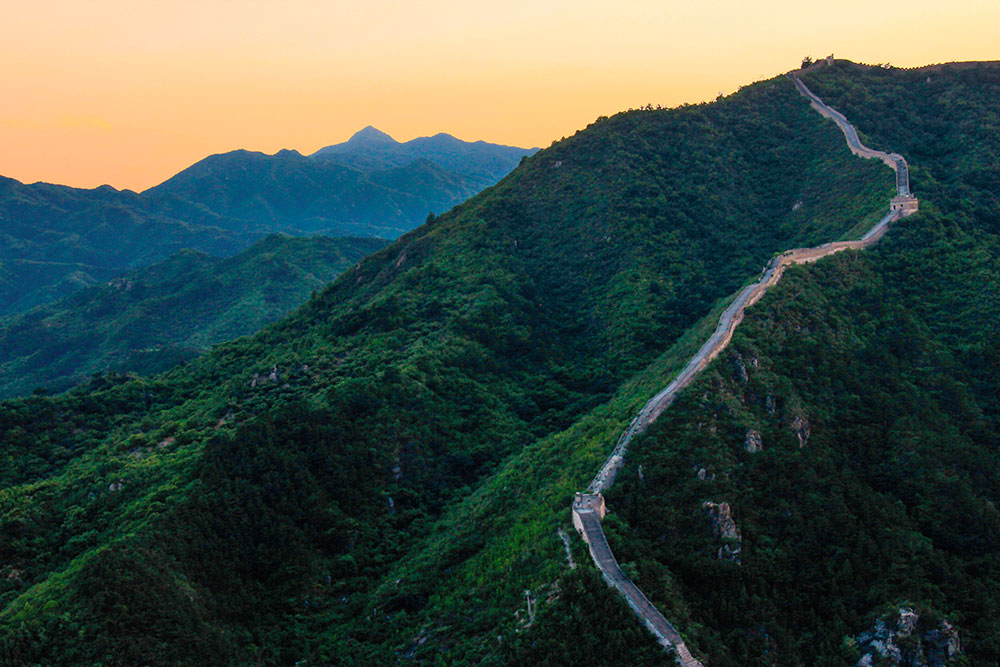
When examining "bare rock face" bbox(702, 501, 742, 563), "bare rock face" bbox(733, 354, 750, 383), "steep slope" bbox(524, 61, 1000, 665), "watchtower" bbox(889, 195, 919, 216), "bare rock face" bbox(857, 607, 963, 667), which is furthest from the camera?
"watchtower" bbox(889, 195, 919, 216)

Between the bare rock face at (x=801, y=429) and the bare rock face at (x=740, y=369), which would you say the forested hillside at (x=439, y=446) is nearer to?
the bare rock face at (x=801, y=429)

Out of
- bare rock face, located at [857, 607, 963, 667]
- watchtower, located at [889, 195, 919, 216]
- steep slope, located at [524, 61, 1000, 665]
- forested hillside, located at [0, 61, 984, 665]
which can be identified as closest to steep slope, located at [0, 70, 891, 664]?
forested hillside, located at [0, 61, 984, 665]

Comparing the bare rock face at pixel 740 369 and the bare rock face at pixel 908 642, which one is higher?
the bare rock face at pixel 740 369

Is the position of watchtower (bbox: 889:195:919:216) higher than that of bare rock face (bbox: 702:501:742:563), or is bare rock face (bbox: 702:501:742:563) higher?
watchtower (bbox: 889:195:919:216)

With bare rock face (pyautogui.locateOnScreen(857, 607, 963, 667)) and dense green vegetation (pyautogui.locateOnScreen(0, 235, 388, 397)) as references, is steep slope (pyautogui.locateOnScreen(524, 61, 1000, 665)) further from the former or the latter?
dense green vegetation (pyautogui.locateOnScreen(0, 235, 388, 397))

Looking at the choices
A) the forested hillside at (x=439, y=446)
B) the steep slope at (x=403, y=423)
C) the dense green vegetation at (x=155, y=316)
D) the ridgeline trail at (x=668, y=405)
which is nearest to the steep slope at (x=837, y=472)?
the forested hillside at (x=439, y=446)

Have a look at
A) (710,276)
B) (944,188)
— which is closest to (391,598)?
(710,276)

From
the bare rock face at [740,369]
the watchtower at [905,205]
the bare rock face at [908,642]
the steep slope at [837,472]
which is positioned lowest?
the bare rock face at [908,642]
